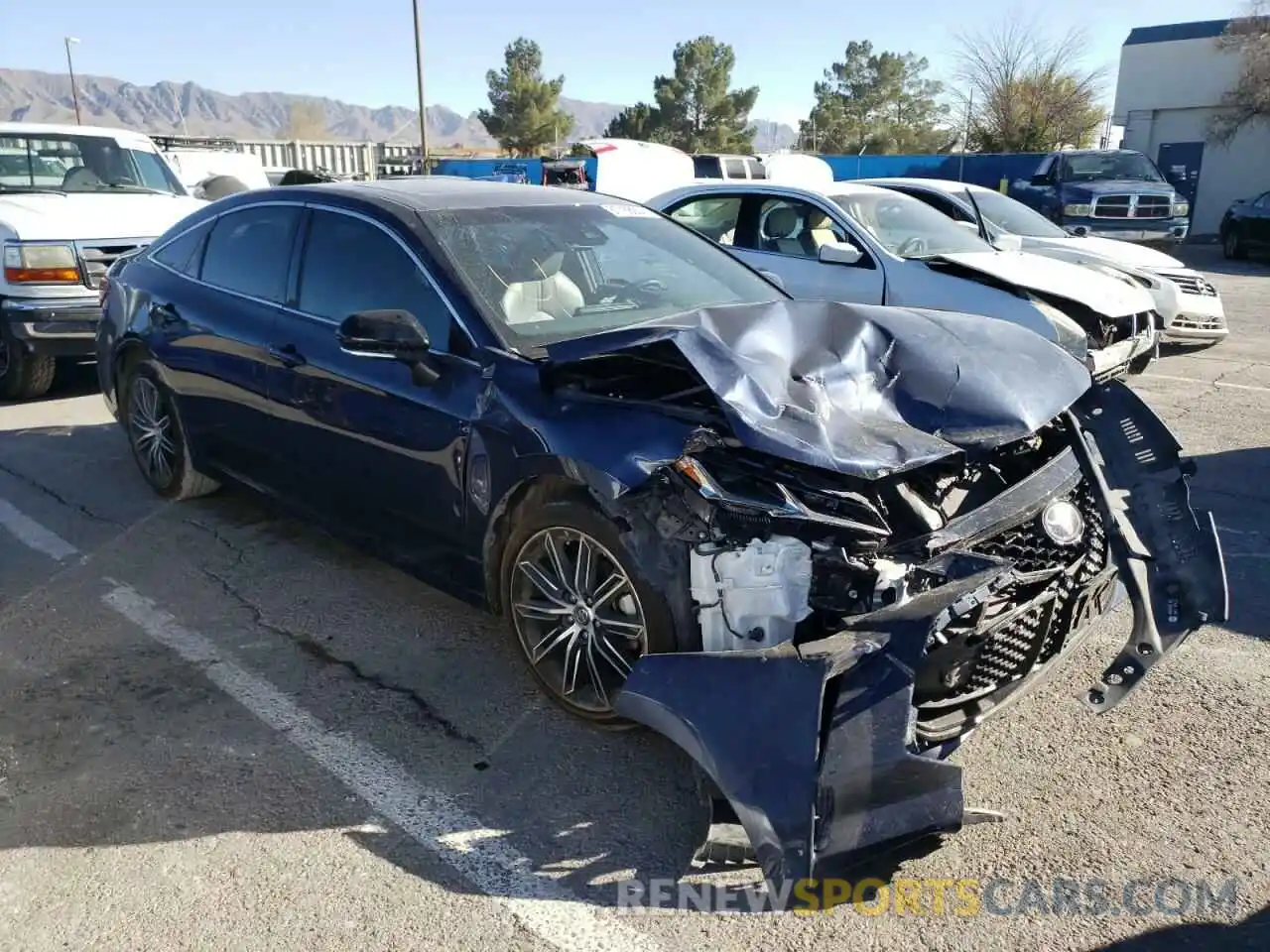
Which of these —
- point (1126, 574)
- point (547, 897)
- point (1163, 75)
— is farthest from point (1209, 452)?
point (1163, 75)

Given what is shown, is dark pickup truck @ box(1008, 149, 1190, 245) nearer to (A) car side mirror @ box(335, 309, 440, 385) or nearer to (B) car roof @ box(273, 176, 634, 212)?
(B) car roof @ box(273, 176, 634, 212)

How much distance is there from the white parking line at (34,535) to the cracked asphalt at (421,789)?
12.1 inches

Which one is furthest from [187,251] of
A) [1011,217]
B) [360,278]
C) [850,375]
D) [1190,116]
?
[1190,116]

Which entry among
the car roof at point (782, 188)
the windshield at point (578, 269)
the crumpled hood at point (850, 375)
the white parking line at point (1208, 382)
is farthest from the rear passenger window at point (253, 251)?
the white parking line at point (1208, 382)

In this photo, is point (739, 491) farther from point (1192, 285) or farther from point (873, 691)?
point (1192, 285)

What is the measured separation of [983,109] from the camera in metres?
36.1

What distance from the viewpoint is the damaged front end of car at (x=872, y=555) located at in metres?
2.35

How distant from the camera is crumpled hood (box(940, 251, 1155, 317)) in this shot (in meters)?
6.85

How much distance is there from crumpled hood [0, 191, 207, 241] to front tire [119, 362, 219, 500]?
100 inches

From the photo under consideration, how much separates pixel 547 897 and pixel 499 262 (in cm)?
226

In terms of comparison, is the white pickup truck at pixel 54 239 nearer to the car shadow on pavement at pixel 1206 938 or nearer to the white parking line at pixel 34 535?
the white parking line at pixel 34 535

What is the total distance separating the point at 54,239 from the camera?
7602 mm

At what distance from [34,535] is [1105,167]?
17.6m

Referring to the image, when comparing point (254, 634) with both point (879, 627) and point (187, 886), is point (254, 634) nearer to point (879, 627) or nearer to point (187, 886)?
point (187, 886)
